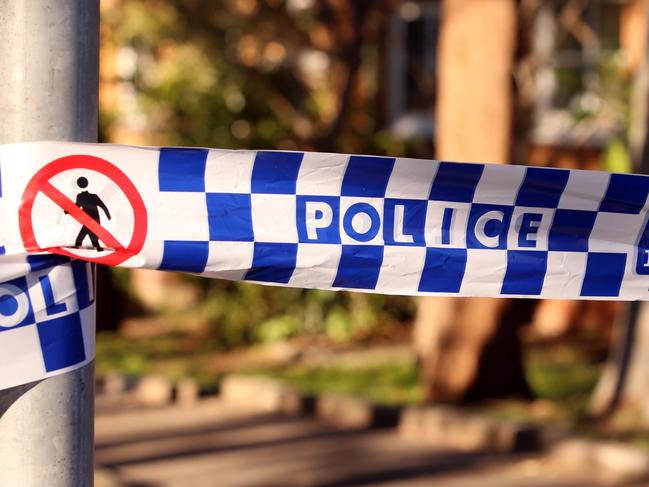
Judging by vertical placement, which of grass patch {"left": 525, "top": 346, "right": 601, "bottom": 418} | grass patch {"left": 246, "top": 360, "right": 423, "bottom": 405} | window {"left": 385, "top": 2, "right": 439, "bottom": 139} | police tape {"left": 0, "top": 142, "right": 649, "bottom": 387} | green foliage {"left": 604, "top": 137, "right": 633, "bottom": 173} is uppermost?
window {"left": 385, "top": 2, "right": 439, "bottom": 139}

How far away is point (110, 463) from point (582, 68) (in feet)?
23.2

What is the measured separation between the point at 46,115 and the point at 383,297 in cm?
1056

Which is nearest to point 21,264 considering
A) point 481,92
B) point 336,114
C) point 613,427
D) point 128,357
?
point 613,427

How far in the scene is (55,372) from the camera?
3.22 meters

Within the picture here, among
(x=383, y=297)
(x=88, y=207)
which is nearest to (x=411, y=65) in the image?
(x=383, y=297)

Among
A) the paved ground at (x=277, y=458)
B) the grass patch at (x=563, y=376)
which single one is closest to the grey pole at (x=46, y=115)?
the paved ground at (x=277, y=458)

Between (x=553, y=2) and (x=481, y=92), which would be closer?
(x=481, y=92)

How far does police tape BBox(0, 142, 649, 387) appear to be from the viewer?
3.31m

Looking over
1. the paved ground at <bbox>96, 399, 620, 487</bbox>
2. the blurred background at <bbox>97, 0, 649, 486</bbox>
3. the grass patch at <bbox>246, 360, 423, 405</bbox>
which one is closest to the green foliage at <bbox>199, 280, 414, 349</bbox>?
the blurred background at <bbox>97, 0, 649, 486</bbox>

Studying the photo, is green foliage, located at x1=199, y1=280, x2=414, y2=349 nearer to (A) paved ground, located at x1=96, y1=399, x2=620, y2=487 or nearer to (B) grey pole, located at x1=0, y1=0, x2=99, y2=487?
(A) paved ground, located at x1=96, y1=399, x2=620, y2=487

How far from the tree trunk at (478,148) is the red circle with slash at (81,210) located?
654 cm

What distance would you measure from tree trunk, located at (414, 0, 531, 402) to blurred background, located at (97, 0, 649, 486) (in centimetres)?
2

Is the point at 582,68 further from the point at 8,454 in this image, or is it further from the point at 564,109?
the point at 8,454

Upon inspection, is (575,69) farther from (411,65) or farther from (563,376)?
(563,376)
